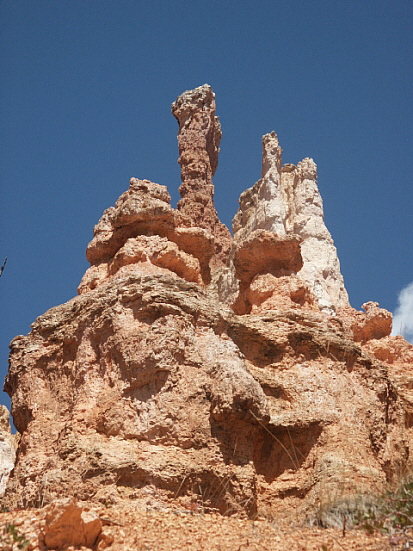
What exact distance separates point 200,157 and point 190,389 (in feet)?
78.0

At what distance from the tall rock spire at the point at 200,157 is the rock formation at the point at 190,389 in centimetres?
1418

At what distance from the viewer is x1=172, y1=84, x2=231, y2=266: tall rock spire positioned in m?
30.6

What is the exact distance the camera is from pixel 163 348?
10.3 m

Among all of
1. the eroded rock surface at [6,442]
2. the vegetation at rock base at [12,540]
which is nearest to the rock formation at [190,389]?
the vegetation at rock base at [12,540]

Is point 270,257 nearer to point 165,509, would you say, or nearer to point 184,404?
point 184,404

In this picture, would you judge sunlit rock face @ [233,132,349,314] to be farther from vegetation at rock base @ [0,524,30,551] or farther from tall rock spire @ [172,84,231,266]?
vegetation at rock base @ [0,524,30,551]

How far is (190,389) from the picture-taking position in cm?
1016

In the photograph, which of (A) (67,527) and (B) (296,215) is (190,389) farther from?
(B) (296,215)

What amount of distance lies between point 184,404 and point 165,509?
1.53 m

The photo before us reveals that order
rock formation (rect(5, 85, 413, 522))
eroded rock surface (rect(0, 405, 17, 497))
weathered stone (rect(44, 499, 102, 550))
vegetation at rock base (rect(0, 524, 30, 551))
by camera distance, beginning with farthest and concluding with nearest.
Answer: eroded rock surface (rect(0, 405, 17, 497)), rock formation (rect(5, 85, 413, 522)), weathered stone (rect(44, 499, 102, 550)), vegetation at rock base (rect(0, 524, 30, 551))

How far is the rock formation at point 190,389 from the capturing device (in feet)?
31.5

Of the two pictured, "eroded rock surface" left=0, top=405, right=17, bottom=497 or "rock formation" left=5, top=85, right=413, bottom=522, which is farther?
"eroded rock surface" left=0, top=405, right=17, bottom=497

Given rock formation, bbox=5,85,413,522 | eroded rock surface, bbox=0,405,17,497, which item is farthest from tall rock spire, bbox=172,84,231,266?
rock formation, bbox=5,85,413,522

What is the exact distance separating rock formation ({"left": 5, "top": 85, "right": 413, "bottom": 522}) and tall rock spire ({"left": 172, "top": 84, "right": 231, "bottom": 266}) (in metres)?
14.2
